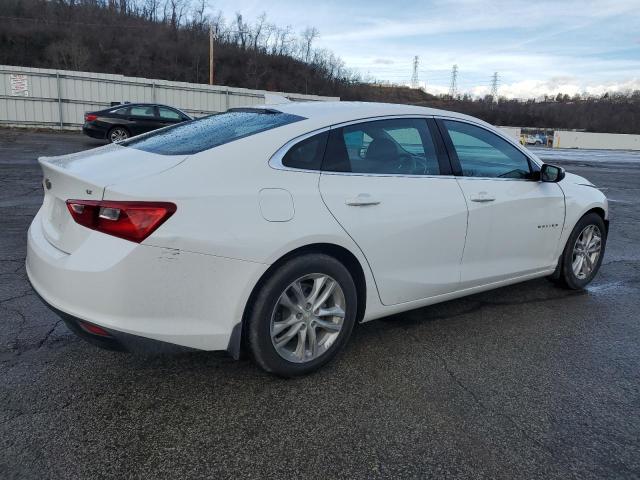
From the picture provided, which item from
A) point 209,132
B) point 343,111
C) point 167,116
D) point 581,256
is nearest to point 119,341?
point 209,132

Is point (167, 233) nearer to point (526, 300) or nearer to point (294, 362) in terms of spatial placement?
point (294, 362)

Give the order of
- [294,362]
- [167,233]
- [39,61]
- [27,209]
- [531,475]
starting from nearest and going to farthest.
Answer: [531,475], [167,233], [294,362], [27,209], [39,61]

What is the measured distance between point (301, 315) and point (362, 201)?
2.50ft

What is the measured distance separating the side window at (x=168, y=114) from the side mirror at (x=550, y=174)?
16383 mm

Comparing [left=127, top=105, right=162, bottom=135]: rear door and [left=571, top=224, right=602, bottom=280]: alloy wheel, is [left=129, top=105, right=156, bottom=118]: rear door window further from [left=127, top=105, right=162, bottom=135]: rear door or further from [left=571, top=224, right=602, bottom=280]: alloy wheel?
[left=571, top=224, right=602, bottom=280]: alloy wheel

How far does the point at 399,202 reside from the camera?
3.29 metres

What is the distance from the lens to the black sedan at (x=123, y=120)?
696 inches

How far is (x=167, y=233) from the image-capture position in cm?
248

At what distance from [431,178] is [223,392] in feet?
6.28

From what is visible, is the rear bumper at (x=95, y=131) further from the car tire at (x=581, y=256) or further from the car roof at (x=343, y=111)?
the car tire at (x=581, y=256)

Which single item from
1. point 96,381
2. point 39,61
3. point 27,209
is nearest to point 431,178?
point 96,381

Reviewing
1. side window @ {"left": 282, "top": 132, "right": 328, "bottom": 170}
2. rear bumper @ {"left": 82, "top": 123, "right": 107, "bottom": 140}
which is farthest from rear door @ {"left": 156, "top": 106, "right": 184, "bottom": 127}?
side window @ {"left": 282, "top": 132, "right": 328, "bottom": 170}

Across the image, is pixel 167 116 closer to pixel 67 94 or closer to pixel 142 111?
pixel 142 111

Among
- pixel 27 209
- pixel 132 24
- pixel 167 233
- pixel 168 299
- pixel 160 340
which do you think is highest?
pixel 132 24
